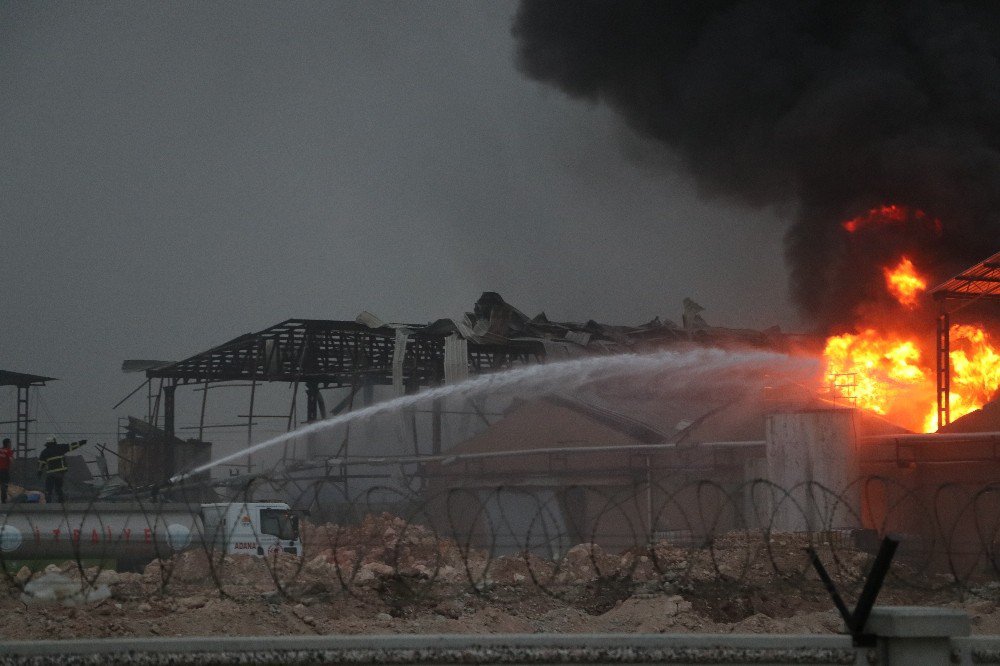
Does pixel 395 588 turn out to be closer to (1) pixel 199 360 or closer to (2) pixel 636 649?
(2) pixel 636 649

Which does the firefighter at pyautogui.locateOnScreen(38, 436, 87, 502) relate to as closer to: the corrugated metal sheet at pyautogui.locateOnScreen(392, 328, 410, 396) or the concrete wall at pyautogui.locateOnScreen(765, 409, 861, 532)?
the corrugated metal sheet at pyautogui.locateOnScreen(392, 328, 410, 396)

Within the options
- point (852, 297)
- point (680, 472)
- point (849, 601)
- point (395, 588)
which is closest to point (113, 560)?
point (395, 588)

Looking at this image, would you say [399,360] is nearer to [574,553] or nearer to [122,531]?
[122,531]

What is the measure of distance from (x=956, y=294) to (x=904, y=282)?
5.19m

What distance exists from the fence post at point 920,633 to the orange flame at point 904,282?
903 inches

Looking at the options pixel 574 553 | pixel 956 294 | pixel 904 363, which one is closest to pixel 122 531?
pixel 574 553

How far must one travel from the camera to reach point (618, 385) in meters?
28.6

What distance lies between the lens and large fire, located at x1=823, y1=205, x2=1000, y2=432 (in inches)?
955

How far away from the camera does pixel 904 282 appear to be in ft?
87.5

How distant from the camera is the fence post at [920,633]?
487 cm

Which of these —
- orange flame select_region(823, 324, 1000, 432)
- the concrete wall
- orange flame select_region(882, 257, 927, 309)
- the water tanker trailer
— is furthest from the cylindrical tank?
orange flame select_region(882, 257, 927, 309)

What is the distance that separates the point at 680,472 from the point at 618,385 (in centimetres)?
849

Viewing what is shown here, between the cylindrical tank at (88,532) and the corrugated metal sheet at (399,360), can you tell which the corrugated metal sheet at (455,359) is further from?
the cylindrical tank at (88,532)

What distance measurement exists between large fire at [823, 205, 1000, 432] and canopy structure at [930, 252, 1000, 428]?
6.56 feet
